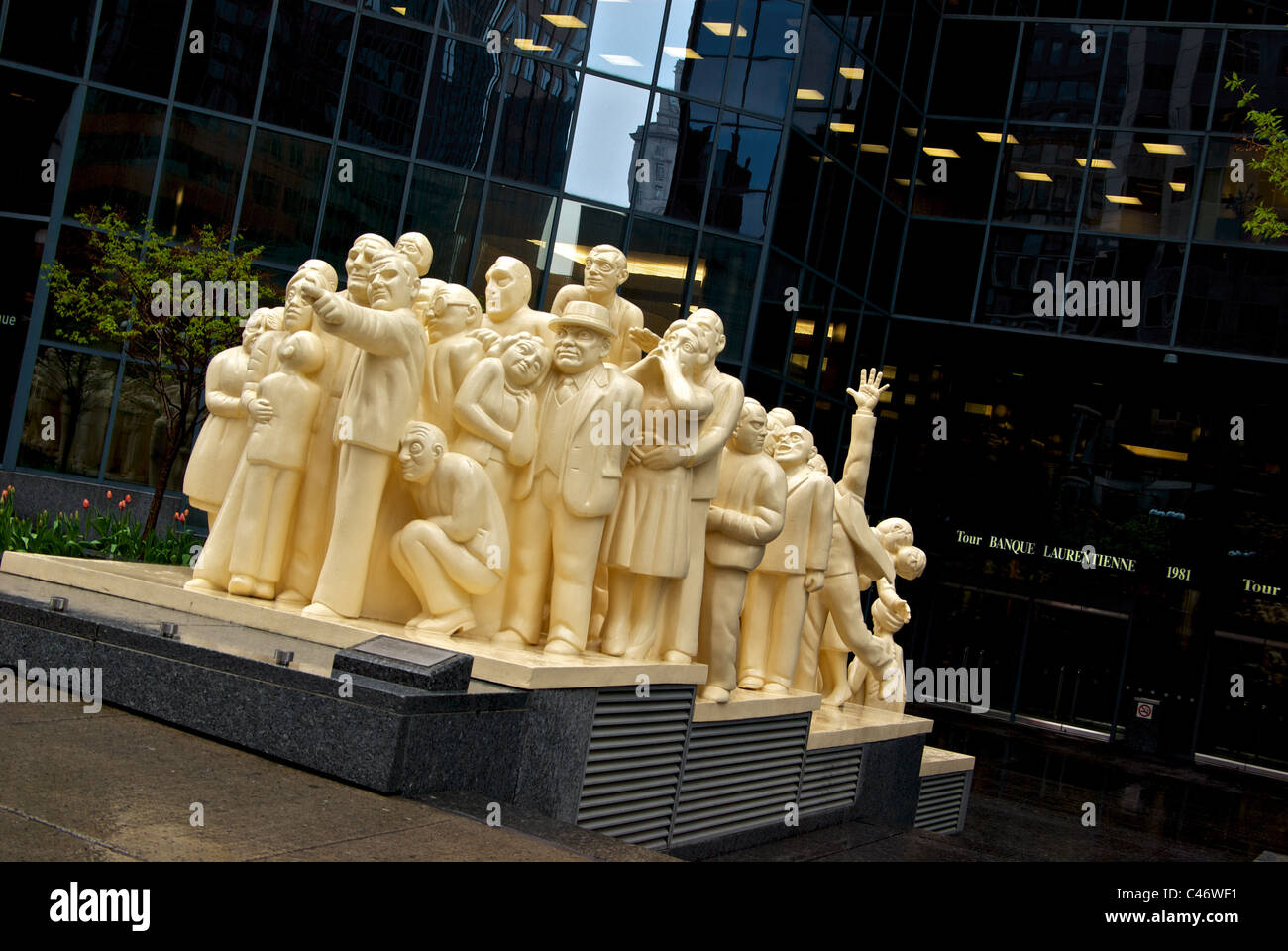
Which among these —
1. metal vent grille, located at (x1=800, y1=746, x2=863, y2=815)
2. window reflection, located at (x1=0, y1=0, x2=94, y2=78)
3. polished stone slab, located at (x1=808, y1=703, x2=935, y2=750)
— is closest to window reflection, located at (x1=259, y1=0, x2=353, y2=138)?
window reflection, located at (x1=0, y1=0, x2=94, y2=78)

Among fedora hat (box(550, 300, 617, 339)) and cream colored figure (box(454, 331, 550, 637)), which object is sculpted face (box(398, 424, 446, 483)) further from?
fedora hat (box(550, 300, 617, 339))

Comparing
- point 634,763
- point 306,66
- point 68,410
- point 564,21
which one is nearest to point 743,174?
point 564,21

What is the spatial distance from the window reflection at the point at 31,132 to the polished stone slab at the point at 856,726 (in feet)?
44.0

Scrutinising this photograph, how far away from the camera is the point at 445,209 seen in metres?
18.8

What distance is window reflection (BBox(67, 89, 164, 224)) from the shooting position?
18.1 m

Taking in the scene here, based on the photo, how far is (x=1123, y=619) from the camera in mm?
22312

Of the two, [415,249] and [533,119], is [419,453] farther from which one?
[533,119]

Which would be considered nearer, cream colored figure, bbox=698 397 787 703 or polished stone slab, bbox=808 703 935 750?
cream colored figure, bbox=698 397 787 703

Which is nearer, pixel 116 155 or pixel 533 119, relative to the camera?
pixel 116 155

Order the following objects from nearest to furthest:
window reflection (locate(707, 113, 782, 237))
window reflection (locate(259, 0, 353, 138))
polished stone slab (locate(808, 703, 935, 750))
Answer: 1. polished stone slab (locate(808, 703, 935, 750))
2. window reflection (locate(259, 0, 353, 138))
3. window reflection (locate(707, 113, 782, 237))

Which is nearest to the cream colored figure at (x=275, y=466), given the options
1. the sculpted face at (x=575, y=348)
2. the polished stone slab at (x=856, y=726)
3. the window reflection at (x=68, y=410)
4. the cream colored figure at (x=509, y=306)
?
the cream colored figure at (x=509, y=306)

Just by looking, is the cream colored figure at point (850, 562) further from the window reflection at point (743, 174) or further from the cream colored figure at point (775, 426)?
the window reflection at point (743, 174)

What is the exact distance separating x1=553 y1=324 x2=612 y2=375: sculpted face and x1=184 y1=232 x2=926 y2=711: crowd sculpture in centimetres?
1

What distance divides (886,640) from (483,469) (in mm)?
5474
